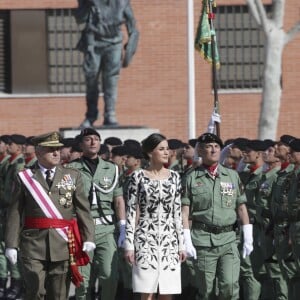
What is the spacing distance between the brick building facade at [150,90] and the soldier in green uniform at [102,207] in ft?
48.7

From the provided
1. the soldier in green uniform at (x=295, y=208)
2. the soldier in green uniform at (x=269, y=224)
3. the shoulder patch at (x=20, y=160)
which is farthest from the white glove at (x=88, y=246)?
the shoulder patch at (x=20, y=160)

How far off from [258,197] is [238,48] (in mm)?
15719

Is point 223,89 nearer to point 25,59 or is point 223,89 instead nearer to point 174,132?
point 174,132

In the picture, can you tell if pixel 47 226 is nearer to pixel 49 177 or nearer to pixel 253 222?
pixel 49 177

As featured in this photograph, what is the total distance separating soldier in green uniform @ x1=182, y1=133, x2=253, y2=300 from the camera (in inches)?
495

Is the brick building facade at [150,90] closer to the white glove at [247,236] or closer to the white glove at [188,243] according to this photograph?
the white glove at [247,236]

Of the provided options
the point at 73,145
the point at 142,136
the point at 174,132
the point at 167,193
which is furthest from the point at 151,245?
the point at 174,132

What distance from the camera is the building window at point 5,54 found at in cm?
2912

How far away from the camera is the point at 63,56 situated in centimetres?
2947

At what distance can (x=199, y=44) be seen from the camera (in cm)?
1708

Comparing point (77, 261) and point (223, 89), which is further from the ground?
point (223, 89)

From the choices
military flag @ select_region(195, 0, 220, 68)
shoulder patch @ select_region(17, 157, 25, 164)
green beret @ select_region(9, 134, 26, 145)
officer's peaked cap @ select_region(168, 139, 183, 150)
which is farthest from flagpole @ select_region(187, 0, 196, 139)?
shoulder patch @ select_region(17, 157, 25, 164)

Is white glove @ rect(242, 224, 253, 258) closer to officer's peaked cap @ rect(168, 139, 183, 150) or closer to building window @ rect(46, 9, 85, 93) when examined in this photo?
officer's peaked cap @ rect(168, 139, 183, 150)

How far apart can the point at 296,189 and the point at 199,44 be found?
4481 millimetres
